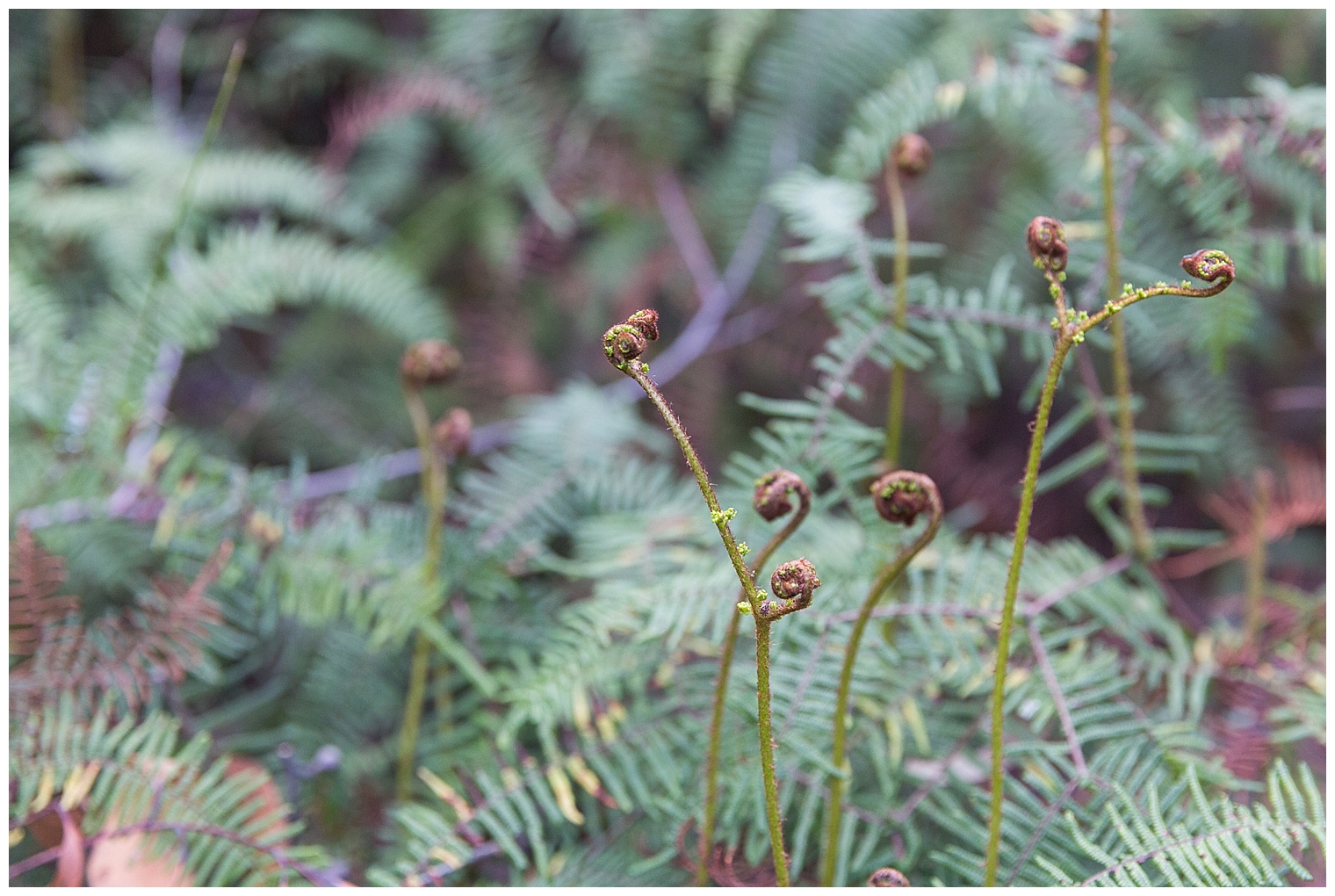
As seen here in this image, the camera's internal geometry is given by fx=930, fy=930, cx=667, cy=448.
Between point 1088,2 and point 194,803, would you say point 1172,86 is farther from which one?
point 194,803

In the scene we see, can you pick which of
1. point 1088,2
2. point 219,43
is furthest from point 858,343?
point 219,43

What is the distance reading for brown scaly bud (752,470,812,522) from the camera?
0.49 m

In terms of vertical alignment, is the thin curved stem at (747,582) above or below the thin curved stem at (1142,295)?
below

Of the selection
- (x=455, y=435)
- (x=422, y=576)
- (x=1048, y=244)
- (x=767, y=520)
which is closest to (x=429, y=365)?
(x=455, y=435)

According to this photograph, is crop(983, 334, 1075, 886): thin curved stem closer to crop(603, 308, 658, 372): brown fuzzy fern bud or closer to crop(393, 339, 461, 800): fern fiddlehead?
crop(603, 308, 658, 372): brown fuzzy fern bud

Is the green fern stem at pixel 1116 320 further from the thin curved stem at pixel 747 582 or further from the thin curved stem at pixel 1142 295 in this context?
the thin curved stem at pixel 747 582

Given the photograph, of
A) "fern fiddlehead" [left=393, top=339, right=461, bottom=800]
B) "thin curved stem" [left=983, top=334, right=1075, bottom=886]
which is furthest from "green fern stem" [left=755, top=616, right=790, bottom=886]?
"fern fiddlehead" [left=393, top=339, right=461, bottom=800]

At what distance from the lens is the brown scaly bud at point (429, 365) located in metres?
0.71

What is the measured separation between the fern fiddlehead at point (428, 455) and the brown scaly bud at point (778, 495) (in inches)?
12.4

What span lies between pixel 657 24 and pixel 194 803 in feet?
3.59

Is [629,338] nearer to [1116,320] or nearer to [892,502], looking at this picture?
[892,502]

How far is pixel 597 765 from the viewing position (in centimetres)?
65

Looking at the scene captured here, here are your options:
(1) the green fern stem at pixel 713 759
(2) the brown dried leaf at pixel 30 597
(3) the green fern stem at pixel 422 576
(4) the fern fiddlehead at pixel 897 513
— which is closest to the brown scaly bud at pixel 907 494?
(4) the fern fiddlehead at pixel 897 513

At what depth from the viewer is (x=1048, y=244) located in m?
0.45
